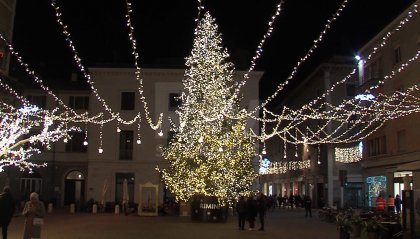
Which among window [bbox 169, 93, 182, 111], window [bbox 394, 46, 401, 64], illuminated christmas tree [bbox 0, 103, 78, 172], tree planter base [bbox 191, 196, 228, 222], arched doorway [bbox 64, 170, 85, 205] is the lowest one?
tree planter base [bbox 191, 196, 228, 222]

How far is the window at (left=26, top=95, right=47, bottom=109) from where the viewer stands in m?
46.0

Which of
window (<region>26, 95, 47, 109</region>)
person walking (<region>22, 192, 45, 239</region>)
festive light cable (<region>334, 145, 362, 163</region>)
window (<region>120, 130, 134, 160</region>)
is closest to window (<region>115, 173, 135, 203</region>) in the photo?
window (<region>120, 130, 134, 160</region>)

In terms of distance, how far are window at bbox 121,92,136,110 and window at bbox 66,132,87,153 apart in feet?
16.0

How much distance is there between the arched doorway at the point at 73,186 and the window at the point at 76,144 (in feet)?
6.38

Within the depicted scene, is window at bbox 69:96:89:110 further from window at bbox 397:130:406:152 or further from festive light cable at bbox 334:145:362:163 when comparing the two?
window at bbox 397:130:406:152

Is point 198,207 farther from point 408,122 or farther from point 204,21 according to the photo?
point 408,122

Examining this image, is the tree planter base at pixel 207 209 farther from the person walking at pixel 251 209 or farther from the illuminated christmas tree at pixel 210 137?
the person walking at pixel 251 209

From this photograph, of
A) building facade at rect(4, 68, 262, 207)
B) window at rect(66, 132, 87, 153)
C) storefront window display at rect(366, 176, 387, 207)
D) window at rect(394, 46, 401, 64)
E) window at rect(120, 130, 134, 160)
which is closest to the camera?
window at rect(394, 46, 401, 64)

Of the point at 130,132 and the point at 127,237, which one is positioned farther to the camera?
the point at 130,132

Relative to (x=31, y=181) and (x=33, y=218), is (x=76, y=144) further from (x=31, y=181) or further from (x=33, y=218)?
(x=33, y=218)

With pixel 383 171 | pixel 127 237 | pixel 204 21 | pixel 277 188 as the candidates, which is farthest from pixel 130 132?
pixel 277 188

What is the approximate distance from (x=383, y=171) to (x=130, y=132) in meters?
19.9

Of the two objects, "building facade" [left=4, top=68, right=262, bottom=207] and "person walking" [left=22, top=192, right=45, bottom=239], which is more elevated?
"building facade" [left=4, top=68, right=262, bottom=207]

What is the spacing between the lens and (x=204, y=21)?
28828mm
